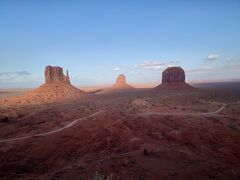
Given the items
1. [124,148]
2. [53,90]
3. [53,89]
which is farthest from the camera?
[53,89]

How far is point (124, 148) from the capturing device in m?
20.2

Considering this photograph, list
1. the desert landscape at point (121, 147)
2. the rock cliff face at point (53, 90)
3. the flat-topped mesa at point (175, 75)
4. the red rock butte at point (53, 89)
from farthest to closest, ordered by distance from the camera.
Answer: the flat-topped mesa at point (175, 75) → the red rock butte at point (53, 89) → the rock cliff face at point (53, 90) → the desert landscape at point (121, 147)

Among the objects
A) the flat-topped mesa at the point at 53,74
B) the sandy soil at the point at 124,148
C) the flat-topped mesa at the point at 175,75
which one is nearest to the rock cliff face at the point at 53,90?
the flat-topped mesa at the point at 53,74

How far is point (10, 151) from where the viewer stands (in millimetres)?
20562

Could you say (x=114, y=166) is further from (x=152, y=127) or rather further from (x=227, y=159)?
(x=152, y=127)

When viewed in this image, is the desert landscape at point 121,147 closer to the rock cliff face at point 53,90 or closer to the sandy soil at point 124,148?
the sandy soil at point 124,148

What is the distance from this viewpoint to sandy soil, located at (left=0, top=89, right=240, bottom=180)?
12.5 m

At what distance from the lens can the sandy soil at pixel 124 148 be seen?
12.5 metres

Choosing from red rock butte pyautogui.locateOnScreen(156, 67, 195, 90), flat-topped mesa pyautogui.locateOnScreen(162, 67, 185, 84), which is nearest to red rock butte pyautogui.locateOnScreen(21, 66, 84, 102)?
red rock butte pyautogui.locateOnScreen(156, 67, 195, 90)

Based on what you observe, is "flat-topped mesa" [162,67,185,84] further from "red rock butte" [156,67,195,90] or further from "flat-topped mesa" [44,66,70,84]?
"flat-topped mesa" [44,66,70,84]

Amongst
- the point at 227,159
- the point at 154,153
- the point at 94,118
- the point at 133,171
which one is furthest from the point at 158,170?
the point at 94,118

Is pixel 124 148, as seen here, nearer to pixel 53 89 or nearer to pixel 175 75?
pixel 53 89

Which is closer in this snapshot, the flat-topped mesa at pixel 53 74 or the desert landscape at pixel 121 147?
the desert landscape at pixel 121 147

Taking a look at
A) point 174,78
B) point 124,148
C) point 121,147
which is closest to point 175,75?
point 174,78
